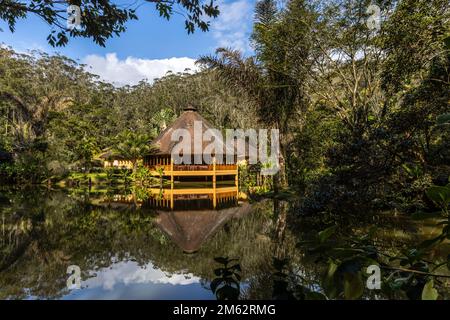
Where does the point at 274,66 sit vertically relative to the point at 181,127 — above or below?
above

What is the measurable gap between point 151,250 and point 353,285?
205 inches

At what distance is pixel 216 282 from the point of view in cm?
124

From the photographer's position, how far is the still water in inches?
148

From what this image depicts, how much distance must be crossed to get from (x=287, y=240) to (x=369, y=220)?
5.94 feet

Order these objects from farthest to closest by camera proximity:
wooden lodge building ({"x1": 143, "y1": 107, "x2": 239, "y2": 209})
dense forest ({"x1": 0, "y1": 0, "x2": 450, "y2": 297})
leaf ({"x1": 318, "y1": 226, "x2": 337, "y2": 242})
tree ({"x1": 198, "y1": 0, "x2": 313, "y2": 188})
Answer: wooden lodge building ({"x1": 143, "y1": 107, "x2": 239, "y2": 209}) → tree ({"x1": 198, "y1": 0, "x2": 313, "y2": 188}) → dense forest ({"x1": 0, "y1": 0, "x2": 450, "y2": 297}) → leaf ({"x1": 318, "y1": 226, "x2": 337, "y2": 242})

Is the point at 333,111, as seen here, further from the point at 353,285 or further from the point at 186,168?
the point at 353,285

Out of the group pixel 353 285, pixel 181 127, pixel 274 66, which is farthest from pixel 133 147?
pixel 353 285

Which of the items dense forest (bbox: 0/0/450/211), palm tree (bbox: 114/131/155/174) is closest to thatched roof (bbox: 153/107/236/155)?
palm tree (bbox: 114/131/155/174)

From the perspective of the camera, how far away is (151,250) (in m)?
5.64

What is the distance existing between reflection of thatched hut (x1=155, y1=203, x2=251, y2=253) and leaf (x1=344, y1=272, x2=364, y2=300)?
501 centimetres

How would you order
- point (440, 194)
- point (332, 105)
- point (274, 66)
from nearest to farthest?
point (440, 194) < point (274, 66) < point (332, 105)

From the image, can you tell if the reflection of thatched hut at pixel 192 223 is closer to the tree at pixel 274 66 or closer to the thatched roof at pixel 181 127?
the tree at pixel 274 66

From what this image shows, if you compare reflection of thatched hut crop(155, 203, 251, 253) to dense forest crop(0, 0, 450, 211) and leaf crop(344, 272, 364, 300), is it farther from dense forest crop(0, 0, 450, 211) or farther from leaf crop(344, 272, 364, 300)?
leaf crop(344, 272, 364, 300)
